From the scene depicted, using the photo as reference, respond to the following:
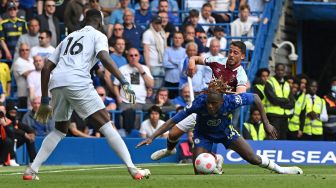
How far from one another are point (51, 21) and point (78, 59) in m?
11.2

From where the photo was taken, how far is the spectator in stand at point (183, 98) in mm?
22734

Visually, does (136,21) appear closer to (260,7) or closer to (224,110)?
(260,7)

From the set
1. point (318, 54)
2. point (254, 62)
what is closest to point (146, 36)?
point (254, 62)

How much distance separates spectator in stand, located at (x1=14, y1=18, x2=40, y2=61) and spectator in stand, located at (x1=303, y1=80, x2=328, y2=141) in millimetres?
5972

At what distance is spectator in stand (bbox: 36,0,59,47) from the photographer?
78.2ft

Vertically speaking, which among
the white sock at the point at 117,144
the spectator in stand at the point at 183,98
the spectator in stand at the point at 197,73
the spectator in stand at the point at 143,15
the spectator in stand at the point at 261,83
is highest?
the white sock at the point at 117,144

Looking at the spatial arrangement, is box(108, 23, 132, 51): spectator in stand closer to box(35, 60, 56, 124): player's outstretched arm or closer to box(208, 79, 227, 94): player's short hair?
box(208, 79, 227, 94): player's short hair

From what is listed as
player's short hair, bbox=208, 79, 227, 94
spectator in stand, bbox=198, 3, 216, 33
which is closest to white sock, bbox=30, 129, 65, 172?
player's short hair, bbox=208, 79, 227, 94

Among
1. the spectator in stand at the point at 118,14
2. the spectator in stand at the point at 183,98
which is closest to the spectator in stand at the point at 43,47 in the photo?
the spectator in stand at the point at 118,14

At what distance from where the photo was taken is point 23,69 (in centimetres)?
2283

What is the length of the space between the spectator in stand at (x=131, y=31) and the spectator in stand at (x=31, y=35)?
6.43 ft

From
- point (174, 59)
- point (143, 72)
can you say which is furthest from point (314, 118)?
point (143, 72)

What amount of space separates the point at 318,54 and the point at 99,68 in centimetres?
1056

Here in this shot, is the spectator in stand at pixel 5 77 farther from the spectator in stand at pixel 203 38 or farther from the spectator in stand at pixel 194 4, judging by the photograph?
the spectator in stand at pixel 194 4
